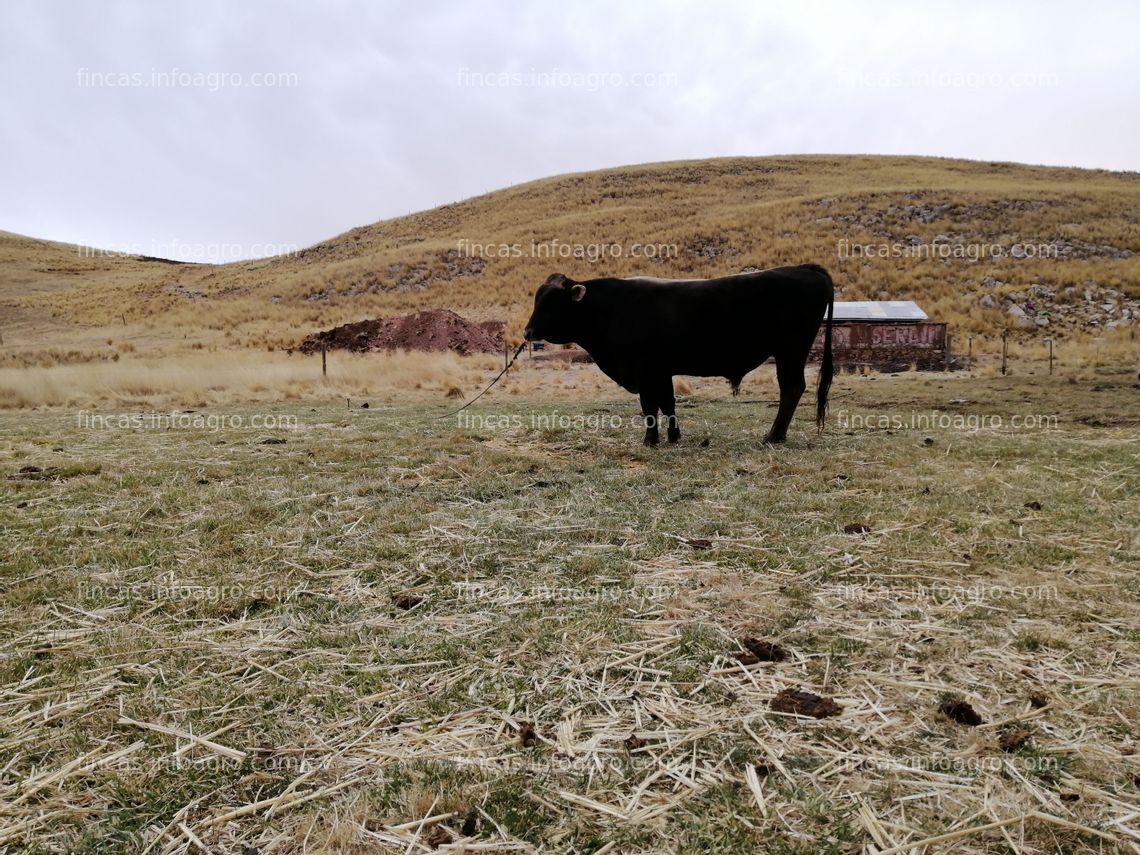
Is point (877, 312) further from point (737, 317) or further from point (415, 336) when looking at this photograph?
point (415, 336)

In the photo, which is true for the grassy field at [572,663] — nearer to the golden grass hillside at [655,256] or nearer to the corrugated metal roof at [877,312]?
the corrugated metal roof at [877,312]

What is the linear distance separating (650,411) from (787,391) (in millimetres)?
1766

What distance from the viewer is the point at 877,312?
24.8 metres

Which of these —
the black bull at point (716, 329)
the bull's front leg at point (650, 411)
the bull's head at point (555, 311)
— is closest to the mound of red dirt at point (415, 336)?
the bull's head at point (555, 311)

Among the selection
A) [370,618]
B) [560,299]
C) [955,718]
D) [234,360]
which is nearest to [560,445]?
[560,299]

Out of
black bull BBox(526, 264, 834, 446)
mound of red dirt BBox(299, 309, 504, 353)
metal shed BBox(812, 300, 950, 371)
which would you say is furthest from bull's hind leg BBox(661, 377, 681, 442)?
mound of red dirt BBox(299, 309, 504, 353)

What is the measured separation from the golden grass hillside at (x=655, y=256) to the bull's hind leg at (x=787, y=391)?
2407cm

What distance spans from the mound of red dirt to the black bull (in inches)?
845

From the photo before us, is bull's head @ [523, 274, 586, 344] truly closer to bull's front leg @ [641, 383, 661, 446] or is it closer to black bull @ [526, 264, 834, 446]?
black bull @ [526, 264, 834, 446]

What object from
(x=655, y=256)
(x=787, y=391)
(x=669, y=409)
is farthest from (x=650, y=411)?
(x=655, y=256)

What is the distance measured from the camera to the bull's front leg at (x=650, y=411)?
8.59 meters

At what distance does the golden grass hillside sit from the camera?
3481 centimetres

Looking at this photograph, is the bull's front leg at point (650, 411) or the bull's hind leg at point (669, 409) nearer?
the bull's front leg at point (650, 411)

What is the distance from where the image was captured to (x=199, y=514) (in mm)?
5406
